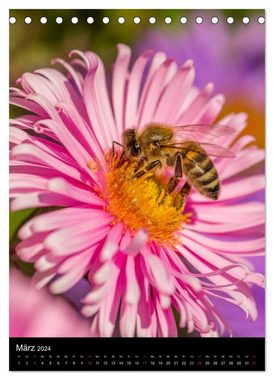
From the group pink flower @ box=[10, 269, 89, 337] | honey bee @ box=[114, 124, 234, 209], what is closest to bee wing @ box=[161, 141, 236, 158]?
honey bee @ box=[114, 124, 234, 209]

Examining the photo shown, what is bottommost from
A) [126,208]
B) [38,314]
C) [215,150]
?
[38,314]

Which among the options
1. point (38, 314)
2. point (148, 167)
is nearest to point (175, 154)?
point (148, 167)

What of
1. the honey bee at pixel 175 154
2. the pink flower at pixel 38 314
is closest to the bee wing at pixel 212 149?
the honey bee at pixel 175 154

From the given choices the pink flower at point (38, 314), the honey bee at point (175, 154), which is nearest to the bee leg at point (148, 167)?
the honey bee at point (175, 154)

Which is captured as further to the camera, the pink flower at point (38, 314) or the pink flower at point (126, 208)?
the pink flower at point (38, 314)

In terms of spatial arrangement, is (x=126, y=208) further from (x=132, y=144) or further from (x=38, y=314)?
(x=38, y=314)

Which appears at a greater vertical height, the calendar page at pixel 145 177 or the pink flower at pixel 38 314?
the calendar page at pixel 145 177

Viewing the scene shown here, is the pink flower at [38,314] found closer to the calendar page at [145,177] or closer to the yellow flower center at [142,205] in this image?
the calendar page at [145,177]
